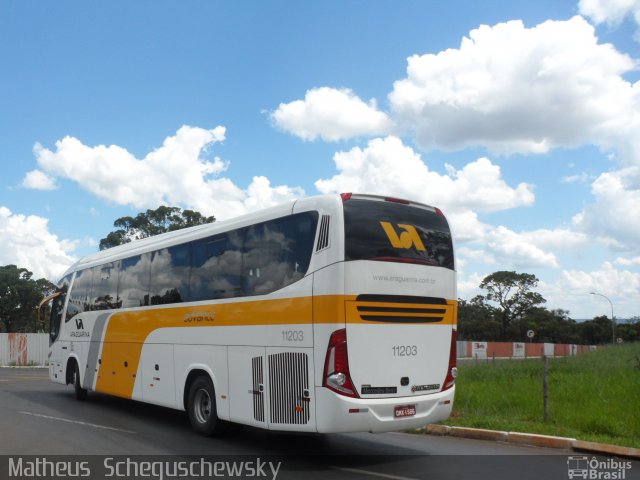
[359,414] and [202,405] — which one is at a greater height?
[359,414]

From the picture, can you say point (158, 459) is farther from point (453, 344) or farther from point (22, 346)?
point (22, 346)

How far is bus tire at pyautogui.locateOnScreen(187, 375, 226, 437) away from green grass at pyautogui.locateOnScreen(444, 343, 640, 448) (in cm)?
458

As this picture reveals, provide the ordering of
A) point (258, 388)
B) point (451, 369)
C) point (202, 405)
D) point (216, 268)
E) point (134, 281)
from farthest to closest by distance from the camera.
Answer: point (134, 281) < point (202, 405) < point (216, 268) < point (451, 369) < point (258, 388)

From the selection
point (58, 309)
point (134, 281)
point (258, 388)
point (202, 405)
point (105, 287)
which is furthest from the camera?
point (58, 309)

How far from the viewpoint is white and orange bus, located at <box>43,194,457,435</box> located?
8.13 meters

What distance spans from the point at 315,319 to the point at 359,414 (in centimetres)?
134

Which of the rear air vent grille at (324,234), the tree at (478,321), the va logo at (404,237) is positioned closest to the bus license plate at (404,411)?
the va logo at (404,237)

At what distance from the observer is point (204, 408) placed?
10586mm

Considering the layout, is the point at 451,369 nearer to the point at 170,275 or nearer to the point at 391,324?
the point at 391,324

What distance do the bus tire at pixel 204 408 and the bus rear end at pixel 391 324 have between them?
2823 millimetres

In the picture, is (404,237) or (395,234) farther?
(404,237)

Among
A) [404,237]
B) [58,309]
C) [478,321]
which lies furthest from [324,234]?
[478,321]

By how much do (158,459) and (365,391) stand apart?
9.72 feet

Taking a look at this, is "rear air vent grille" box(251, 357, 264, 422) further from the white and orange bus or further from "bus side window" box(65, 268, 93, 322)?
"bus side window" box(65, 268, 93, 322)
